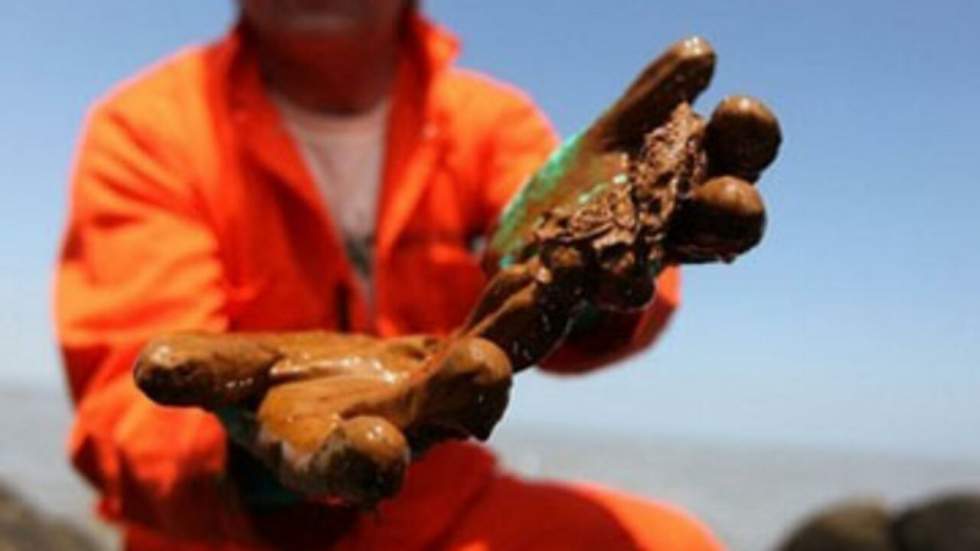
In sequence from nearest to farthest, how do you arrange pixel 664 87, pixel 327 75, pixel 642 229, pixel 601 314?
pixel 642 229, pixel 664 87, pixel 601 314, pixel 327 75

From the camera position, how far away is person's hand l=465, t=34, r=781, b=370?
4.84 ft

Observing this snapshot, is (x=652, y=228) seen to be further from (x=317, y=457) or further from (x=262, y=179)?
(x=262, y=179)

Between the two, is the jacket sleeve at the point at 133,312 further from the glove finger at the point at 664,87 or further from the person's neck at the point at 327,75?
the glove finger at the point at 664,87

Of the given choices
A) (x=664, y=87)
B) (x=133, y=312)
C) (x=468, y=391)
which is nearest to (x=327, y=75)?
(x=133, y=312)

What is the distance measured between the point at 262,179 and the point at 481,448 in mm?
669

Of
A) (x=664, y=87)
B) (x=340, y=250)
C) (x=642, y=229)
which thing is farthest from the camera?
(x=340, y=250)

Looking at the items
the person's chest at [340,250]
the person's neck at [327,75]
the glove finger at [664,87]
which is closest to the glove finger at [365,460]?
the glove finger at [664,87]

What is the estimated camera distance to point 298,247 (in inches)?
106

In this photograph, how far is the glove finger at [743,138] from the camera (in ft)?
4.96

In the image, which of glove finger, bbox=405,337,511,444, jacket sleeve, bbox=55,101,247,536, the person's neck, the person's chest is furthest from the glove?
the person's neck

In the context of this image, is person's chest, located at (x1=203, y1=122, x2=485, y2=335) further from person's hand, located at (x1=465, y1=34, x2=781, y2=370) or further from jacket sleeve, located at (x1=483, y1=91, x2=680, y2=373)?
person's hand, located at (x1=465, y1=34, x2=781, y2=370)

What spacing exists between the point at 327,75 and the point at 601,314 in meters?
1.03

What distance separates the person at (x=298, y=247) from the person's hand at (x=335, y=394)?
0.41 metres

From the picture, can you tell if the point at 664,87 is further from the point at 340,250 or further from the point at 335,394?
the point at 340,250
